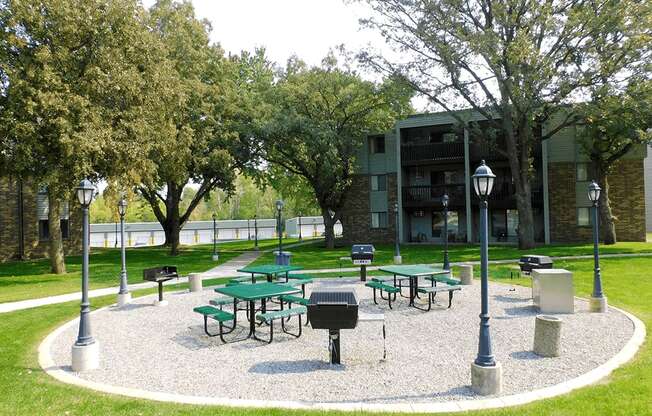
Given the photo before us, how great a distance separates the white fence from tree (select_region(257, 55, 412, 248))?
20796mm

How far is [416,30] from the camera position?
85.3 ft

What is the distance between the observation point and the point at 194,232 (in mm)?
55781

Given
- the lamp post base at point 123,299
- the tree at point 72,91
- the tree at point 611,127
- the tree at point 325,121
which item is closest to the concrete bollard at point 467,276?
the lamp post base at point 123,299

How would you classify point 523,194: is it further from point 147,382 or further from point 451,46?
point 147,382

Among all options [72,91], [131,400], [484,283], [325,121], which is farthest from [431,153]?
[131,400]

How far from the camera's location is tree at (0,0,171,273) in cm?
1828

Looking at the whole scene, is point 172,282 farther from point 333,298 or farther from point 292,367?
point 333,298

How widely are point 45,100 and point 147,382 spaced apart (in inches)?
602

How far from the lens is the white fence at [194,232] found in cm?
5241

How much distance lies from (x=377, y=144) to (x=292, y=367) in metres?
30.7

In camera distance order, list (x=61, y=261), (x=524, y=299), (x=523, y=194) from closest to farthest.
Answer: (x=524, y=299)
(x=61, y=261)
(x=523, y=194)

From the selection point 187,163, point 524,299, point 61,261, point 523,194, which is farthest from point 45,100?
point 523,194

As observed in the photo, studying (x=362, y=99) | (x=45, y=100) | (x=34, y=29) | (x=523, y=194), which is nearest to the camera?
(x=45, y=100)

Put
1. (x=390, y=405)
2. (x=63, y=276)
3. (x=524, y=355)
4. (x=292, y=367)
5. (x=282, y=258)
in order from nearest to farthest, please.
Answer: (x=390, y=405) < (x=292, y=367) < (x=524, y=355) < (x=282, y=258) < (x=63, y=276)
